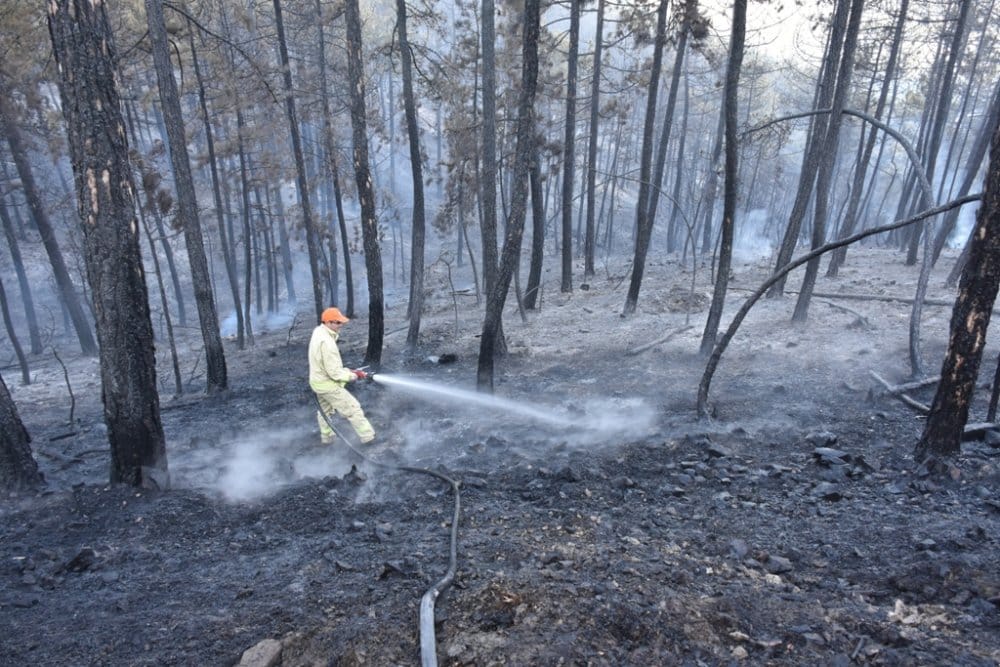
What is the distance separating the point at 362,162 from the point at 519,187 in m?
A: 3.87

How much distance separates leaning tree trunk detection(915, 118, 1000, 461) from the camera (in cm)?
517

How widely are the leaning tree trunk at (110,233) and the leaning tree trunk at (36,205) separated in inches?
495

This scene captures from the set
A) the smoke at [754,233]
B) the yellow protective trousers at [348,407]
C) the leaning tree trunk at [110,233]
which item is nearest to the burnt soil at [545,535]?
the yellow protective trousers at [348,407]

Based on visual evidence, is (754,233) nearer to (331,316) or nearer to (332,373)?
(331,316)

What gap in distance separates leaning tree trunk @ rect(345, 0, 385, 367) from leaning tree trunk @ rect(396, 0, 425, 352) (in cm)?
107

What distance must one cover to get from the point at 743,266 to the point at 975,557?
2402 centimetres

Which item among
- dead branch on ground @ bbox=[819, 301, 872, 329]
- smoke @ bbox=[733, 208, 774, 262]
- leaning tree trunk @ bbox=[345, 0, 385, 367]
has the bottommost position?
smoke @ bbox=[733, 208, 774, 262]

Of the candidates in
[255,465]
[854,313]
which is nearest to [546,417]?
[255,465]

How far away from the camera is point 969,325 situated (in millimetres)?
5410

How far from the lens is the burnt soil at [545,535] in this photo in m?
3.71

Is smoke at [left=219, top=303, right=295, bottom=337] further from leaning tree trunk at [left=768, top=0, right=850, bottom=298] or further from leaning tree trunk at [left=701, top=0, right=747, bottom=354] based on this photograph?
leaning tree trunk at [left=768, top=0, right=850, bottom=298]

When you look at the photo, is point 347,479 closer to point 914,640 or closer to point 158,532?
point 158,532

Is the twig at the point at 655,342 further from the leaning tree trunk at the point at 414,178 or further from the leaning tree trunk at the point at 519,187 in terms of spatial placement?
the leaning tree trunk at the point at 414,178

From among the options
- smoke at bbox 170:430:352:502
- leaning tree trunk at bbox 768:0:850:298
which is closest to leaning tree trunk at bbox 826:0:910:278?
leaning tree trunk at bbox 768:0:850:298
